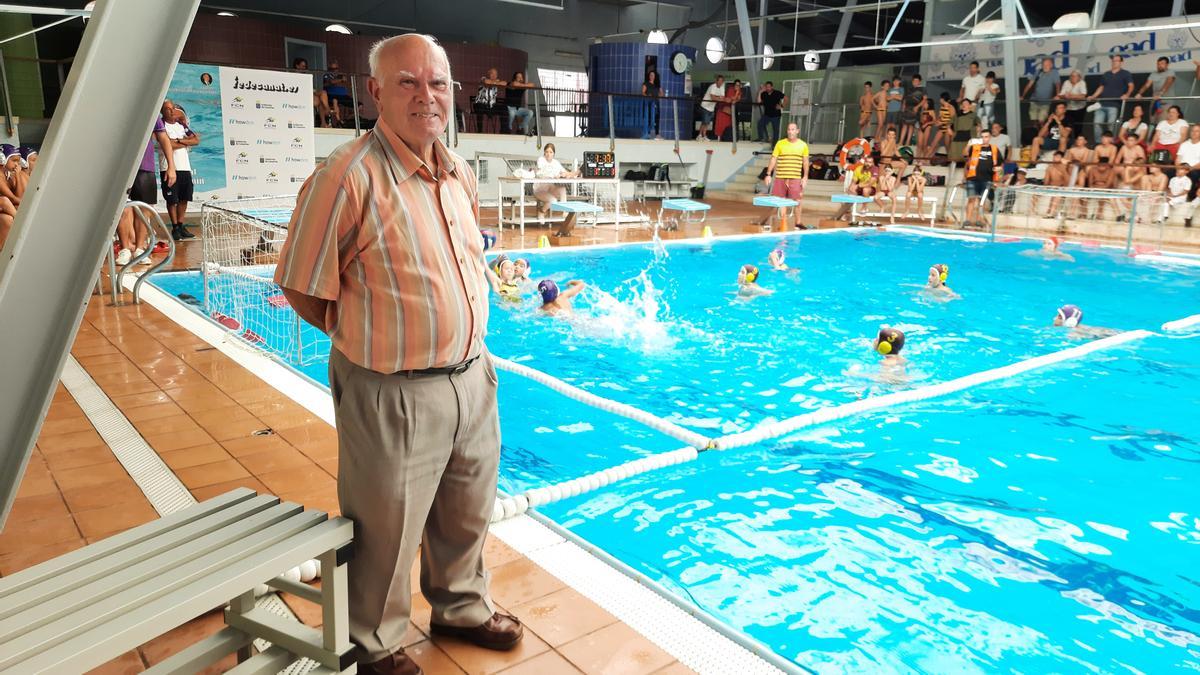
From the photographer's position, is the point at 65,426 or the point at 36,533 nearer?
the point at 36,533

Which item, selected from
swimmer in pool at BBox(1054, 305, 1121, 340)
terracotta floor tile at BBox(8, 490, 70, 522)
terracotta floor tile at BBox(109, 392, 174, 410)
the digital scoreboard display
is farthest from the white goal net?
the digital scoreboard display

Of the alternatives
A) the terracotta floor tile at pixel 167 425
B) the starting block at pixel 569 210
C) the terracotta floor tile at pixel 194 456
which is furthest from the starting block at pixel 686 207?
the terracotta floor tile at pixel 194 456

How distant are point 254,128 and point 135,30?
36.6 ft

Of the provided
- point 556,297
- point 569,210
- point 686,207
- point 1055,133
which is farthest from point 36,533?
point 1055,133

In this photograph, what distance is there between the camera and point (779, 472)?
13.8 feet

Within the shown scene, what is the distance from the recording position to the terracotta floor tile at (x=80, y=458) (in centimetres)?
352

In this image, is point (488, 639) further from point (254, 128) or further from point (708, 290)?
point (254, 128)

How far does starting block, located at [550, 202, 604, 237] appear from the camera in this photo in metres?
12.0

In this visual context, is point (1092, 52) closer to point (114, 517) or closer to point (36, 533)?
point (114, 517)

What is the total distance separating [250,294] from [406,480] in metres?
5.24

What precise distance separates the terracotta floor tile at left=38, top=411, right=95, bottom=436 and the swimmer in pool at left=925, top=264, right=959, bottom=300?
7786 mm

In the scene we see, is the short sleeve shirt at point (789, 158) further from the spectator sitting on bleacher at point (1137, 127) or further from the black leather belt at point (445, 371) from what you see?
the black leather belt at point (445, 371)

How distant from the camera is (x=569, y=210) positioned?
12062mm

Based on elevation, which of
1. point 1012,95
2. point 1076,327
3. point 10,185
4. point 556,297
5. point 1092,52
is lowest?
point 1076,327
